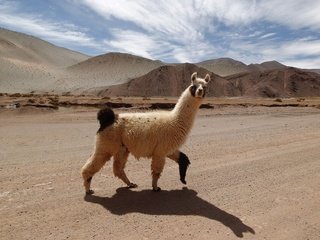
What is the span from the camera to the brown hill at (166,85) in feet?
324

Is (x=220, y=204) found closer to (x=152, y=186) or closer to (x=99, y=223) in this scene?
(x=152, y=186)

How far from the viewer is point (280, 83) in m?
117

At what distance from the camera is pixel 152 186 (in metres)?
7.86

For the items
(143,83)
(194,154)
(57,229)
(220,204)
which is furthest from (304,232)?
(143,83)

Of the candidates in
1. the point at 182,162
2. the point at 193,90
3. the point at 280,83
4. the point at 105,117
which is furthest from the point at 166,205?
the point at 280,83

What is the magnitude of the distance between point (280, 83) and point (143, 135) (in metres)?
116

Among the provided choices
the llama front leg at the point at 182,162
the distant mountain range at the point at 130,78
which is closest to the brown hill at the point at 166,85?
the distant mountain range at the point at 130,78

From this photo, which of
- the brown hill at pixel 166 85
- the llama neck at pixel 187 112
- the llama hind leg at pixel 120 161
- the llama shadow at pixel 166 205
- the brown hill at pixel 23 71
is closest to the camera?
the llama shadow at pixel 166 205

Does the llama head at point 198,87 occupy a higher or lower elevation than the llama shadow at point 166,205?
higher

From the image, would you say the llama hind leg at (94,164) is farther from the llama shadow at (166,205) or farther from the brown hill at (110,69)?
the brown hill at (110,69)

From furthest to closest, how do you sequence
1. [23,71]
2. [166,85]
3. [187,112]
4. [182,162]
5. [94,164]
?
[23,71], [166,85], [182,162], [187,112], [94,164]

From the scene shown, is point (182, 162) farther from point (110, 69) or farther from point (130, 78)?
point (110, 69)

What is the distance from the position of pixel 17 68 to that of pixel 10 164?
16351 cm

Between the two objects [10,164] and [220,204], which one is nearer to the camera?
[220,204]
